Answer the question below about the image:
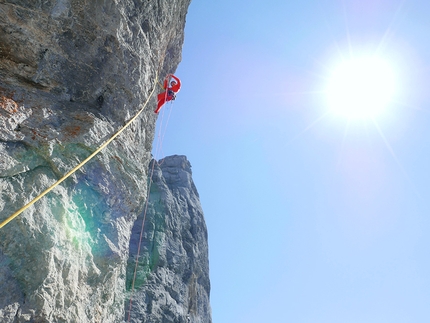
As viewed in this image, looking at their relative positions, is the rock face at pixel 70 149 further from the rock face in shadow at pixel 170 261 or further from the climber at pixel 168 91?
the rock face in shadow at pixel 170 261

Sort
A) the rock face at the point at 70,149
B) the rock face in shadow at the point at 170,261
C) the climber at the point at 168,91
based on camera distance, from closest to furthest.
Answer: the rock face at the point at 70,149, the climber at the point at 168,91, the rock face in shadow at the point at 170,261

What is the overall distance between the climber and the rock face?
5.40ft

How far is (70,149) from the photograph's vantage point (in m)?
5.73

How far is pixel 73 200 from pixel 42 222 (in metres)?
0.80

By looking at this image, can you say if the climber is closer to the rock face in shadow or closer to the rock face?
the rock face

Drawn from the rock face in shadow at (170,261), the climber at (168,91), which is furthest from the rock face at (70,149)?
the rock face in shadow at (170,261)

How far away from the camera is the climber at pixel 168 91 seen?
9898 millimetres

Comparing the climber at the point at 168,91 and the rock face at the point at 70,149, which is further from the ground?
the climber at the point at 168,91

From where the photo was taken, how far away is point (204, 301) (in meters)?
19.2

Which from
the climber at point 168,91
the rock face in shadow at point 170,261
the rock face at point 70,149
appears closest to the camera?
the rock face at point 70,149

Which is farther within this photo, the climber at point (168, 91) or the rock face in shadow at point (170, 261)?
the rock face in shadow at point (170, 261)

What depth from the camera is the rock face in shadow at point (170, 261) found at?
595 inches

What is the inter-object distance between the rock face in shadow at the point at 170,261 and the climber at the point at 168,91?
8111 mm

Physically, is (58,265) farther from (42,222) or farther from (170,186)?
(170,186)
